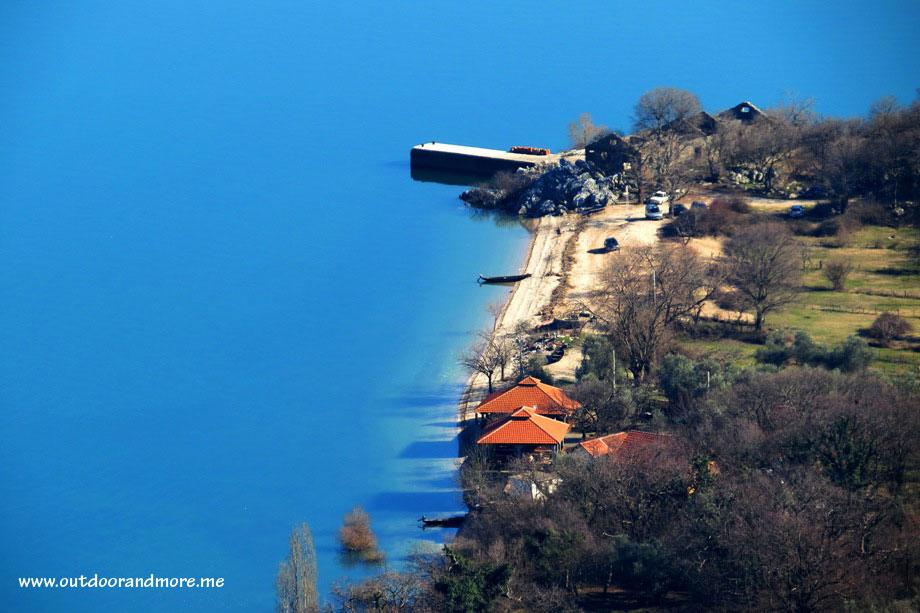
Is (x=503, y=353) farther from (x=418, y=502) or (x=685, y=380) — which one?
(x=418, y=502)

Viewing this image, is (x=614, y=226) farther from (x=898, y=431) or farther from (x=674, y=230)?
(x=898, y=431)

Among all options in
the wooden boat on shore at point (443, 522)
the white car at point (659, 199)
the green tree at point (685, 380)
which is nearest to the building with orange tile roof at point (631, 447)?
the green tree at point (685, 380)

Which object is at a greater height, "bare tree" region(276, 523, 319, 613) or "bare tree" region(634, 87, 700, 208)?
"bare tree" region(634, 87, 700, 208)

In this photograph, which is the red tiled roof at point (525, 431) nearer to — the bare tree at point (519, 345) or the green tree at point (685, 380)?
the green tree at point (685, 380)

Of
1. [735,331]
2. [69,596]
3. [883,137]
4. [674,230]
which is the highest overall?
[883,137]

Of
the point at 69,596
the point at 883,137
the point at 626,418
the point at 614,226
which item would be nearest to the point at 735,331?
the point at 626,418

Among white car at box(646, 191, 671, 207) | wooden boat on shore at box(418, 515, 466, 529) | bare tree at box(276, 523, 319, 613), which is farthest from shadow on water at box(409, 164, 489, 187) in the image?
bare tree at box(276, 523, 319, 613)

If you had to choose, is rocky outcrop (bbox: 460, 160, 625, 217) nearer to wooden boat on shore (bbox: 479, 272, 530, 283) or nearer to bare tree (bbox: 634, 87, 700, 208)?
bare tree (bbox: 634, 87, 700, 208)
